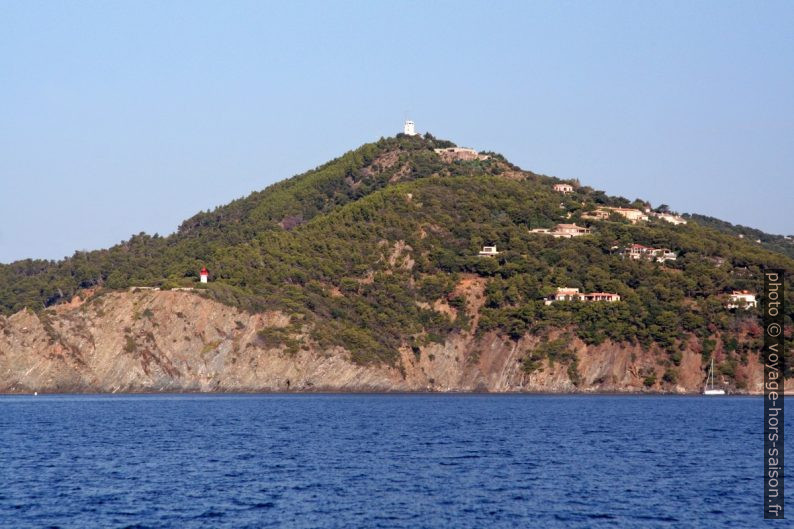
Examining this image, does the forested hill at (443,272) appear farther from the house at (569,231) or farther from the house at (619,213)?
the house at (569,231)

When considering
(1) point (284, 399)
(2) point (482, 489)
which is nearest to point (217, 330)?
(1) point (284, 399)

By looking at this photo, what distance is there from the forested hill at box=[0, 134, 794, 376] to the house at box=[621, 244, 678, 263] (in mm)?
1376

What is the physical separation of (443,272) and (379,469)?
95352 millimetres

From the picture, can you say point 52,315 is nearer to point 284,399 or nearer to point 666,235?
point 284,399

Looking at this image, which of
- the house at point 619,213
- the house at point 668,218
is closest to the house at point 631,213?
the house at point 619,213

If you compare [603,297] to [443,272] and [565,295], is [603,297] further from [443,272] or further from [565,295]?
[443,272]

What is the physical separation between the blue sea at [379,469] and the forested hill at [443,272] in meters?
37.1

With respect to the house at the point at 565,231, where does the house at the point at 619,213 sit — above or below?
above

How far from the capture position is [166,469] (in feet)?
179

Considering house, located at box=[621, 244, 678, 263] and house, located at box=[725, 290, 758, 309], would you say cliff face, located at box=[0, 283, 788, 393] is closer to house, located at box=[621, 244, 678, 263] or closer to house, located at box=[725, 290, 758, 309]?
house, located at box=[725, 290, 758, 309]

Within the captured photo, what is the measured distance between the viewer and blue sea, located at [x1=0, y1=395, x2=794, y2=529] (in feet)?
138

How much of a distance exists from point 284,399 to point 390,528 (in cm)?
8302

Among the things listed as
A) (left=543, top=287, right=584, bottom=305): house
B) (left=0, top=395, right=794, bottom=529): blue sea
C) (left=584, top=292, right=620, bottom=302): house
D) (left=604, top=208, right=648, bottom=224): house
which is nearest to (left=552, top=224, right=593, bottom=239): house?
(left=604, top=208, right=648, bottom=224): house

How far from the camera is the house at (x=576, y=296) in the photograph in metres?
142
